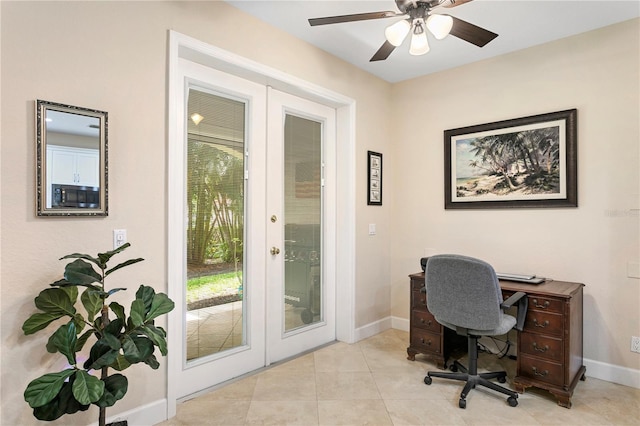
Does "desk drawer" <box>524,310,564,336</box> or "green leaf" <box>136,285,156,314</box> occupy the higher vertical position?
"green leaf" <box>136,285,156,314</box>

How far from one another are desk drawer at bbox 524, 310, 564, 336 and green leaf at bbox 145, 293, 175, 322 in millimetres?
2387

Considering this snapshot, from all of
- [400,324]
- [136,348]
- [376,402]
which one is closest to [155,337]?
[136,348]

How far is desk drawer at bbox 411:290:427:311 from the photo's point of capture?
3.19 m

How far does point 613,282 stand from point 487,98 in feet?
6.14

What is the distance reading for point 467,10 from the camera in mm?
2639

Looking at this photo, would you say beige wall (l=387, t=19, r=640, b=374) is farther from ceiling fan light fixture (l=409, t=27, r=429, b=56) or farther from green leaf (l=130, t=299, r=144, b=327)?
green leaf (l=130, t=299, r=144, b=327)

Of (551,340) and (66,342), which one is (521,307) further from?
(66,342)

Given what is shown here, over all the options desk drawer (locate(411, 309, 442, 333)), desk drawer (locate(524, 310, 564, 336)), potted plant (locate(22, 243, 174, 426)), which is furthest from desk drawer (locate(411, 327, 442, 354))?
potted plant (locate(22, 243, 174, 426))

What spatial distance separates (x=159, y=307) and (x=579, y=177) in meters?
3.20

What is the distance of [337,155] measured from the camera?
3695 millimetres

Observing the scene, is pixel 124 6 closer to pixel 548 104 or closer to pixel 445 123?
pixel 445 123

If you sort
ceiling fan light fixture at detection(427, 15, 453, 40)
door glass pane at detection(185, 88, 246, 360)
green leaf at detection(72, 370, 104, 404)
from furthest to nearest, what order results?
door glass pane at detection(185, 88, 246, 360)
ceiling fan light fixture at detection(427, 15, 453, 40)
green leaf at detection(72, 370, 104, 404)

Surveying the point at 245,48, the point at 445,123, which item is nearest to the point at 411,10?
the point at 245,48

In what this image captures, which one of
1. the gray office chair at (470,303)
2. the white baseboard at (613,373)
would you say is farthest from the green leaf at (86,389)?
the white baseboard at (613,373)
